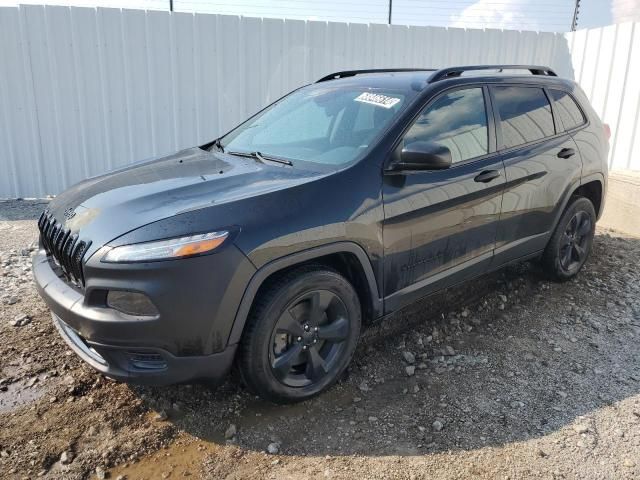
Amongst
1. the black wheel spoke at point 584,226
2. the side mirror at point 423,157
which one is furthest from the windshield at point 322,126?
the black wheel spoke at point 584,226

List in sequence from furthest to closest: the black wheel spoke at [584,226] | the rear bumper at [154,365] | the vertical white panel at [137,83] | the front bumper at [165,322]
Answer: the vertical white panel at [137,83] < the black wheel spoke at [584,226] < the rear bumper at [154,365] < the front bumper at [165,322]

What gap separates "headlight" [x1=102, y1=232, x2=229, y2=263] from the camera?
2340mm

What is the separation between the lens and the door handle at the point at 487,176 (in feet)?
11.4

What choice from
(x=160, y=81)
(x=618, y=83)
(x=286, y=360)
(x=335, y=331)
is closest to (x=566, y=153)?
(x=335, y=331)

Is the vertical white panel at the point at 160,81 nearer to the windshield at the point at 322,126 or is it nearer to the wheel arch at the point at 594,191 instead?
the windshield at the point at 322,126

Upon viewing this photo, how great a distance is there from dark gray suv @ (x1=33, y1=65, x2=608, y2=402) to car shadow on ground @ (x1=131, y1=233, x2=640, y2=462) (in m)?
0.26

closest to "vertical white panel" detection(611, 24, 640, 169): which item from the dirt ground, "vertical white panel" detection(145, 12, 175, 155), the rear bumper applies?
the dirt ground

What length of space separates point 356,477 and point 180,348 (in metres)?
1.01

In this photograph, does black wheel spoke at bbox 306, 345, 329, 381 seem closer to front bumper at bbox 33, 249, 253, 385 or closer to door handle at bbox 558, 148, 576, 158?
front bumper at bbox 33, 249, 253, 385

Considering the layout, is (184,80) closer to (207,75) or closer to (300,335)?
(207,75)

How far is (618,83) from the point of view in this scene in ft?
22.6

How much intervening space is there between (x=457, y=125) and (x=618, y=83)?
4.71 m

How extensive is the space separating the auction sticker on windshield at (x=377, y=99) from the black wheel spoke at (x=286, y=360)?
1614 millimetres

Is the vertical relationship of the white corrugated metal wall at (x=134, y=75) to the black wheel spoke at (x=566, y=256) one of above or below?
above
